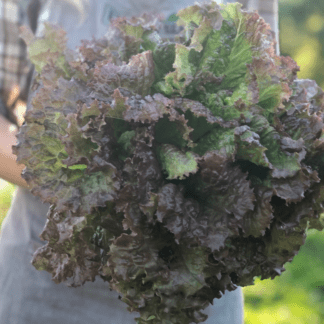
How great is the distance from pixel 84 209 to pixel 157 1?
3.38 feet

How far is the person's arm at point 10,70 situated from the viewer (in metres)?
1.30

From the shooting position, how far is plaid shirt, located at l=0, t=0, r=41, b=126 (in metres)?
1.31

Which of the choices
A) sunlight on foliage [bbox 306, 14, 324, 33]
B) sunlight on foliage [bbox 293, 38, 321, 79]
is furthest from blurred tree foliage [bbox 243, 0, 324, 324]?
sunlight on foliage [bbox 306, 14, 324, 33]

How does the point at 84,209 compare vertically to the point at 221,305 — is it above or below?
above

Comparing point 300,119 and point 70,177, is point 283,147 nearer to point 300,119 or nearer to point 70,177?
point 300,119

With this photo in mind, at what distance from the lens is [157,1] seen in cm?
139

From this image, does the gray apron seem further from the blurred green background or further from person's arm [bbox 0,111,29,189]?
the blurred green background

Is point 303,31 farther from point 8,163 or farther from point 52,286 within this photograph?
point 52,286

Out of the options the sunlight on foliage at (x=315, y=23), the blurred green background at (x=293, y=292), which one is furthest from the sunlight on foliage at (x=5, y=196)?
the sunlight on foliage at (x=315, y=23)

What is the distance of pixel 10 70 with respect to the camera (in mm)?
1337

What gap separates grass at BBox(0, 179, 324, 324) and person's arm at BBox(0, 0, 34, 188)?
249 cm

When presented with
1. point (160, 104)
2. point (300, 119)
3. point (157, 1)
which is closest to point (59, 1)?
point (157, 1)

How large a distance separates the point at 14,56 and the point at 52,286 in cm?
88

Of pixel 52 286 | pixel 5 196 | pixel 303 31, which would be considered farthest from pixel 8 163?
pixel 303 31
